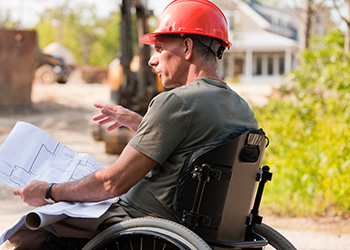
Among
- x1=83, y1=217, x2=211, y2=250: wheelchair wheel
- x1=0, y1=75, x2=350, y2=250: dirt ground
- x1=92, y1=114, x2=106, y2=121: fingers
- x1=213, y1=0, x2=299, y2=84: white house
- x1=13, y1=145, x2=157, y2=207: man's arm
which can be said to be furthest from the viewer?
x1=213, y1=0, x2=299, y2=84: white house

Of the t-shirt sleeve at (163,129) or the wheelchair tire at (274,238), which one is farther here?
the wheelchair tire at (274,238)

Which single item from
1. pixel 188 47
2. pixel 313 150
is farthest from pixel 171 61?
pixel 313 150

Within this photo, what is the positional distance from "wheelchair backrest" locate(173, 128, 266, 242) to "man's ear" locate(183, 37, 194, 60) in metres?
0.40

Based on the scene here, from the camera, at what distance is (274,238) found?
277 centimetres

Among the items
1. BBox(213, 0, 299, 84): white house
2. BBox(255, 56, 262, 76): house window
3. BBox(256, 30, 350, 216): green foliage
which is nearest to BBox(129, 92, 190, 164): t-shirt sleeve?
BBox(256, 30, 350, 216): green foliage

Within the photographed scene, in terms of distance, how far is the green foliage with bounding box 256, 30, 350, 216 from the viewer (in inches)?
236

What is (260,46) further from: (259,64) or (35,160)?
(35,160)

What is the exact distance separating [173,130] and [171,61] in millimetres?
386

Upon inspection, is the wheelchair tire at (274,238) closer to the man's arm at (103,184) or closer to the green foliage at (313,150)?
the man's arm at (103,184)

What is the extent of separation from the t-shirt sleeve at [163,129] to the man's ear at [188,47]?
0.28m

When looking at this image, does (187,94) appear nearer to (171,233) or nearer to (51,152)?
(171,233)

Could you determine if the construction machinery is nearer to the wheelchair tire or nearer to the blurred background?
the blurred background

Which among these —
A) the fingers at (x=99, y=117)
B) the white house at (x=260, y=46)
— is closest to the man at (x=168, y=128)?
the fingers at (x=99, y=117)

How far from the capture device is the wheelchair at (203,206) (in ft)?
7.34
